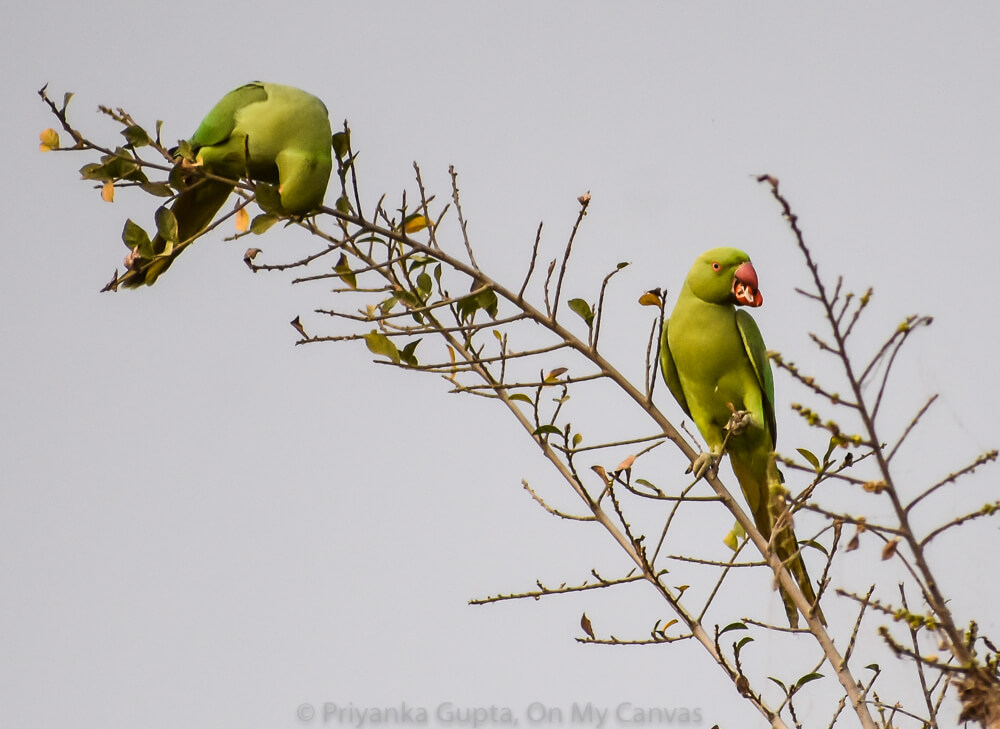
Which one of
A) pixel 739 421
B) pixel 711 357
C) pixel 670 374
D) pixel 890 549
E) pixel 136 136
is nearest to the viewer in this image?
pixel 890 549

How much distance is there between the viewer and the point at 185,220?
2.15m

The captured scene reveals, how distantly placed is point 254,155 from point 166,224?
0.74 feet

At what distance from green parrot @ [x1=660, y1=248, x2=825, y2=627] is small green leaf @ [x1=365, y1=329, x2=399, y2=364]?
2.68ft

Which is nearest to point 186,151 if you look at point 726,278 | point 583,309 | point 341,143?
point 341,143

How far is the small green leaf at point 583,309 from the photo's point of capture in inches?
86.0

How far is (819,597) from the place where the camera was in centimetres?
206

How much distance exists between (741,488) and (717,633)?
0.90 m

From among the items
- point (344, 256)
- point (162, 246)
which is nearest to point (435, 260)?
point (344, 256)

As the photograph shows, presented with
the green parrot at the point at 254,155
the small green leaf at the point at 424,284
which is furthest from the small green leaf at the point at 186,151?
the small green leaf at the point at 424,284

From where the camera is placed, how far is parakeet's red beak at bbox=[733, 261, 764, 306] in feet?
8.97

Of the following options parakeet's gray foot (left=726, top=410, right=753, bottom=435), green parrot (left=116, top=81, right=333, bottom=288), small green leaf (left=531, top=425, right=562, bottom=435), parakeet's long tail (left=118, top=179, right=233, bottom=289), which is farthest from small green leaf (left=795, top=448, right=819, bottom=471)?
parakeet's long tail (left=118, top=179, right=233, bottom=289)

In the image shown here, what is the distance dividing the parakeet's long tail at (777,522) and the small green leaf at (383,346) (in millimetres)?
820

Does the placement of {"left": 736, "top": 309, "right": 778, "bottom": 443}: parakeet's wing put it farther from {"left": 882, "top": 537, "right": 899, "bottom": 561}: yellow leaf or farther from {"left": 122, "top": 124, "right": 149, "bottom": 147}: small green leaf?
{"left": 122, "top": 124, "right": 149, "bottom": 147}: small green leaf

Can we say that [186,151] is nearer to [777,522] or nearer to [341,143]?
[341,143]
